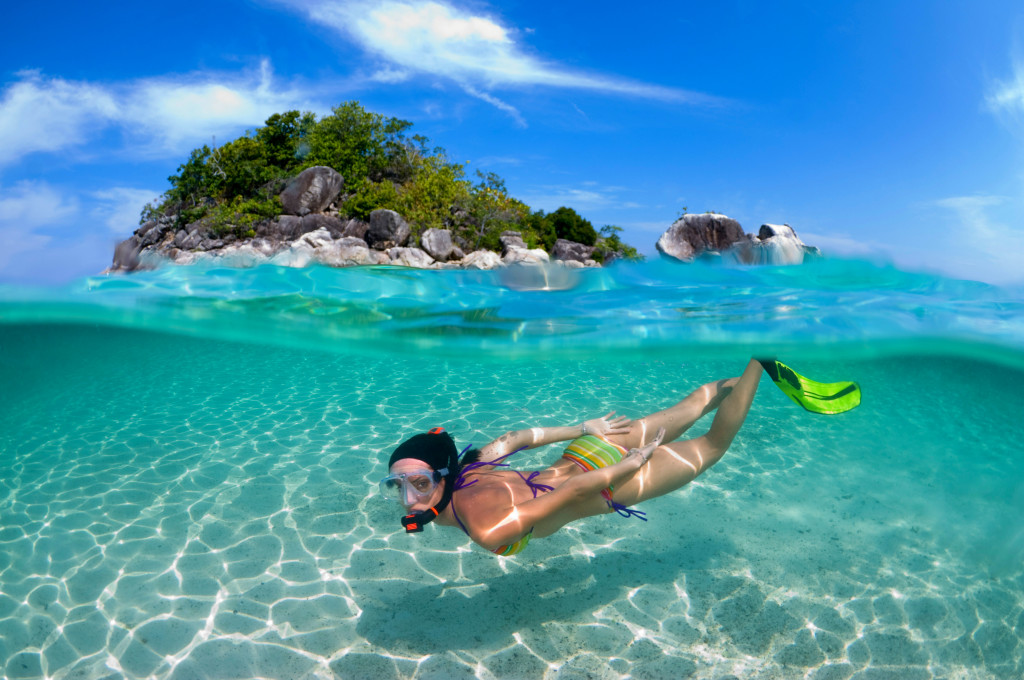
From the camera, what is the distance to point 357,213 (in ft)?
143

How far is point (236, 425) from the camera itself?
32.6ft

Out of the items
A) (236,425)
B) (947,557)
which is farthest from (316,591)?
(947,557)

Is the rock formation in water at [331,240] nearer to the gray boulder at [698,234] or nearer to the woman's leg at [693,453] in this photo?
the gray boulder at [698,234]

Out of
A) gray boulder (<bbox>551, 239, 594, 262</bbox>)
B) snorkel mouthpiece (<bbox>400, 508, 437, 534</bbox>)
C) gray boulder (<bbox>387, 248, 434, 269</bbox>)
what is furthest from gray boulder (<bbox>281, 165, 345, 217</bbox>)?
snorkel mouthpiece (<bbox>400, 508, 437, 534</bbox>)

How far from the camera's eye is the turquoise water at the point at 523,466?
15.3ft

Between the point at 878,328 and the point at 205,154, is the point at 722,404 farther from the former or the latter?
the point at 205,154

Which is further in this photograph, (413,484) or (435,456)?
(435,456)

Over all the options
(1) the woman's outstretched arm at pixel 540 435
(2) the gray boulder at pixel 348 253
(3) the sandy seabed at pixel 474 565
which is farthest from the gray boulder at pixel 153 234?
(1) the woman's outstretched arm at pixel 540 435

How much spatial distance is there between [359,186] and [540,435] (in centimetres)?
4595

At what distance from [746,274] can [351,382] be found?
29.2ft

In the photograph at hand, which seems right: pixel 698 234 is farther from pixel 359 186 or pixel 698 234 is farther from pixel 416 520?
pixel 416 520

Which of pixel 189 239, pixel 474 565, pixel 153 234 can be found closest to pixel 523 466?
pixel 474 565

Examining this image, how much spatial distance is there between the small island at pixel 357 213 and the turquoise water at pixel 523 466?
86.0 ft

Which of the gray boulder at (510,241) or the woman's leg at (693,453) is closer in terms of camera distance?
the woman's leg at (693,453)
